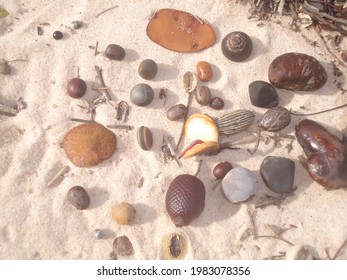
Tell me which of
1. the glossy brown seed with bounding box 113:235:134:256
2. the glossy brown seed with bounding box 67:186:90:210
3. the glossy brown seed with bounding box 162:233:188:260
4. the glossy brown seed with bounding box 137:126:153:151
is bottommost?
the glossy brown seed with bounding box 113:235:134:256

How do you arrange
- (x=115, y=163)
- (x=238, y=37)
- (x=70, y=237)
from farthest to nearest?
(x=238, y=37), (x=115, y=163), (x=70, y=237)

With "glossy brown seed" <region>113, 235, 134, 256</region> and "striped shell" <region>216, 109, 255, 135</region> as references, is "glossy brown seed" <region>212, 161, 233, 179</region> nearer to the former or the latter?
"striped shell" <region>216, 109, 255, 135</region>

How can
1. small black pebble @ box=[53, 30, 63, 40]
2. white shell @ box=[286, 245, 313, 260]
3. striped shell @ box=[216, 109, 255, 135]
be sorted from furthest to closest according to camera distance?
small black pebble @ box=[53, 30, 63, 40], striped shell @ box=[216, 109, 255, 135], white shell @ box=[286, 245, 313, 260]

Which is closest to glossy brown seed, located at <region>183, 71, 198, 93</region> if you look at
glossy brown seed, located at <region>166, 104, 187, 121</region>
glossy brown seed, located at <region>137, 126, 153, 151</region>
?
glossy brown seed, located at <region>166, 104, 187, 121</region>

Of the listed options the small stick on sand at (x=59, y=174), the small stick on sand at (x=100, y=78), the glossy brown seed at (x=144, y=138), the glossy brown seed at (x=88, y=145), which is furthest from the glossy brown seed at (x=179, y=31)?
the small stick on sand at (x=59, y=174)

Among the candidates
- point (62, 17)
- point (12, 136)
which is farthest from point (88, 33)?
point (12, 136)

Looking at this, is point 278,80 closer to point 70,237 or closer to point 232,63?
point 232,63

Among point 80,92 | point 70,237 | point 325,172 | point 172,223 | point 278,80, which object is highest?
point 278,80

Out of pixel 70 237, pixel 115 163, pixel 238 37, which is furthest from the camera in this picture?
pixel 238 37
